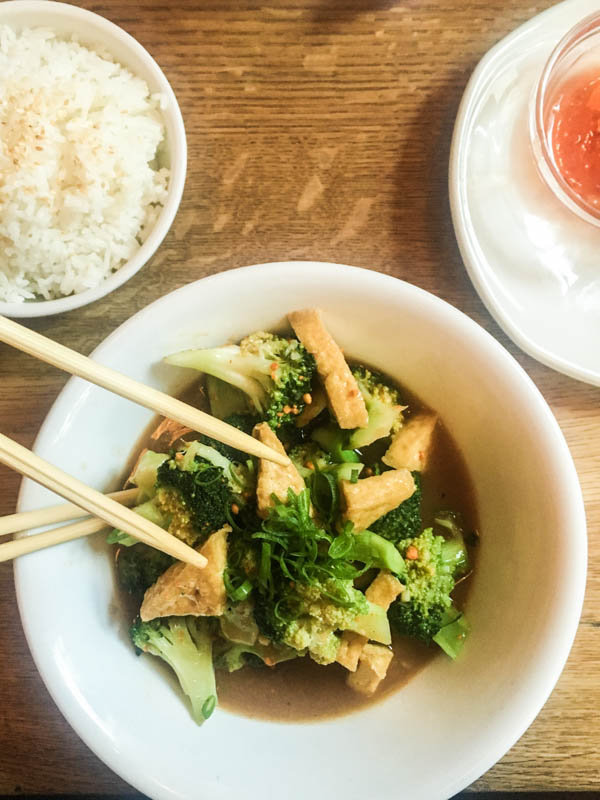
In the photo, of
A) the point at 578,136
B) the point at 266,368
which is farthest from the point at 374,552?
the point at 578,136

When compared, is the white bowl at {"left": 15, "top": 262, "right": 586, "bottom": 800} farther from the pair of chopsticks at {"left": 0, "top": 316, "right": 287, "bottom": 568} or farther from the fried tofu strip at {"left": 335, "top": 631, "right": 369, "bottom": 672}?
the fried tofu strip at {"left": 335, "top": 631, "right": 369, "bottom": 672}

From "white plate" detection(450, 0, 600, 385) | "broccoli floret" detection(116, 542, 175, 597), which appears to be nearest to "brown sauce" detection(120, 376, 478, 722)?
"broccoli floret" detection(116, 542, 175, 597)

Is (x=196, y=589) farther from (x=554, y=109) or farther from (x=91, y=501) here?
(x=554, y=109)

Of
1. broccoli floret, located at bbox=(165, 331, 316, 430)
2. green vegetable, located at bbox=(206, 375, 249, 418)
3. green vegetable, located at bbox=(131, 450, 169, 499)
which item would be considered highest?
broccoli floret, located at bbox=(165, 331, 316, 430)

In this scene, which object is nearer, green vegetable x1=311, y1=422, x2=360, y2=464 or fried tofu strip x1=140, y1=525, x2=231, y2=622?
fried tofu strip x1=140, y1=525, x2=231, y2=622

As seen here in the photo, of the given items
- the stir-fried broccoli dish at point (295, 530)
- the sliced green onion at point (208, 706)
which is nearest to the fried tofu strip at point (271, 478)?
the stir-fried broccoli dish at point (295, 530)

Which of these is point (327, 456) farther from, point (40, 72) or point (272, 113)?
point (40, 72)
